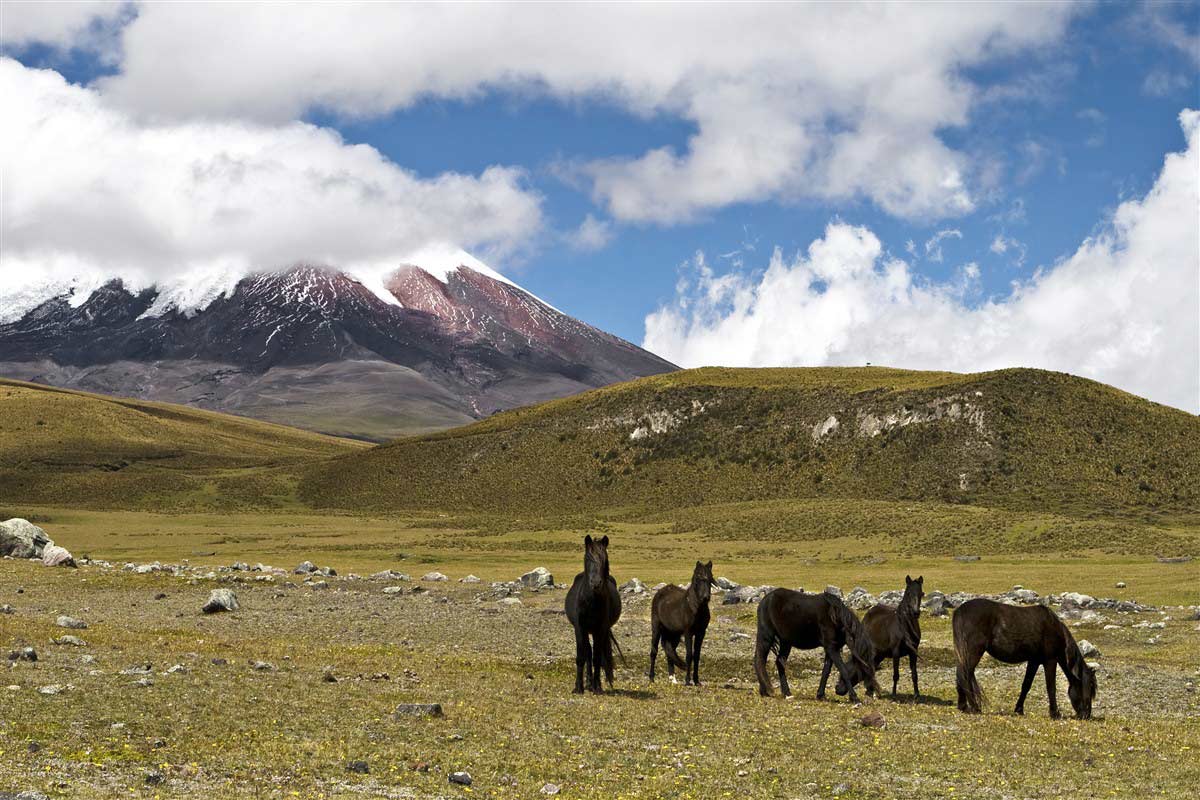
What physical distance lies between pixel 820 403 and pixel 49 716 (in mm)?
140137

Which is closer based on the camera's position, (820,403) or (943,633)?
(943,633)

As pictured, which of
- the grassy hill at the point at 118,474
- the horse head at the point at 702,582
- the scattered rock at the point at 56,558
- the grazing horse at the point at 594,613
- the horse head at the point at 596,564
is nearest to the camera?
the horse head at the point at 596,564

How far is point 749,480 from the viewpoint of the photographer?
133 m

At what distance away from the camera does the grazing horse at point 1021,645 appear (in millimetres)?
20797

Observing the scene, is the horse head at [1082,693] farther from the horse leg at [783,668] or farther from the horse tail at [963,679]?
the horse leg at [783,668]

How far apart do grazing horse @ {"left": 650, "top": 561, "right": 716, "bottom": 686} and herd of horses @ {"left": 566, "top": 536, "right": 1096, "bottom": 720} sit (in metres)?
0.03

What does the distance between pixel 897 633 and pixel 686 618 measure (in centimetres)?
481

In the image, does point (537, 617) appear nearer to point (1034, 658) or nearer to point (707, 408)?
point (1034, 658)

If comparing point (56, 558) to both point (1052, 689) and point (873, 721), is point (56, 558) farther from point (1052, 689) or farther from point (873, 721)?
point (1052, 689)

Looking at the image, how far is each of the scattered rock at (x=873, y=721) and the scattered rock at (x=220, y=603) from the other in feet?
88.2

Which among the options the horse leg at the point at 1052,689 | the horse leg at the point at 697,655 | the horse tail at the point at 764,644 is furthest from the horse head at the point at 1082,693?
the horse leg at the point at 697,655

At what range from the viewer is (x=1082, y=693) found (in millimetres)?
20750

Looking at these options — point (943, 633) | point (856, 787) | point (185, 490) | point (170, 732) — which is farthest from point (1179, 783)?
point (185, 490)

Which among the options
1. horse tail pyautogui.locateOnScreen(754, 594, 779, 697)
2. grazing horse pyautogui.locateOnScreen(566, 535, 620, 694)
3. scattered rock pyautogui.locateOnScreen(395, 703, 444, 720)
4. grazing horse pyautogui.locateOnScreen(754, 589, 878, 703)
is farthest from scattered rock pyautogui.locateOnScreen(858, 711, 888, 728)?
scattered rock pyautogui.locateOnScreen(395, 703, 444, 720)
